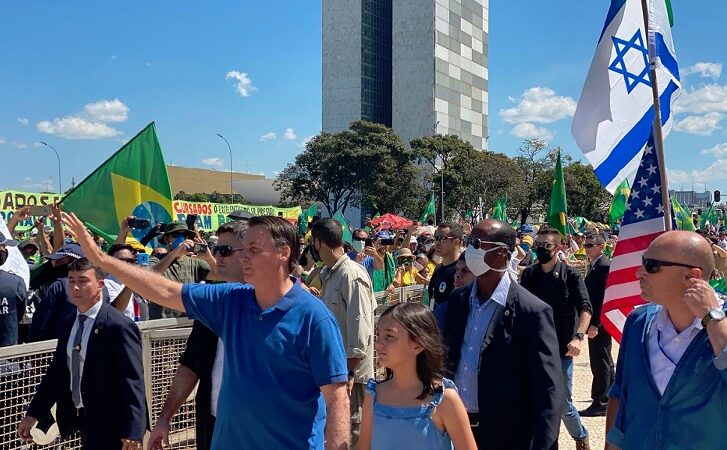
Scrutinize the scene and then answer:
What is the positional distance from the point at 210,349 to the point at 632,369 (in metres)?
2.19

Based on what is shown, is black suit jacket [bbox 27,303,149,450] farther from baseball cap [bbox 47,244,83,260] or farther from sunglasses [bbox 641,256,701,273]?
sunglasses [bbox 641,256,701,273]

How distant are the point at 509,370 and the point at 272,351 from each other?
1.29 meters

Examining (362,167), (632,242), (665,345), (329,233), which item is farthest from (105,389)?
(362,167)

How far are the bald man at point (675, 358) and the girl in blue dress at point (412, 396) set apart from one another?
71 centimetres

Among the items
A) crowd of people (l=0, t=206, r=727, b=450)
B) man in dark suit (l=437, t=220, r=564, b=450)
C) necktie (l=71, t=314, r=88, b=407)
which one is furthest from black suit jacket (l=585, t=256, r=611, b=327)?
necktie (l=71, t=314, r=88, b=407)

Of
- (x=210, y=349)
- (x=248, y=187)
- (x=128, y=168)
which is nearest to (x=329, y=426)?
(x=210, y=349)

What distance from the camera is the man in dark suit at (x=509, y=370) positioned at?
3418 millimetres

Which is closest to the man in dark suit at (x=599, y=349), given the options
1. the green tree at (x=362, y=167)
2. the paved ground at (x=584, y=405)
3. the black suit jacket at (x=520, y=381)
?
the paved ground at (x=584, y=405)

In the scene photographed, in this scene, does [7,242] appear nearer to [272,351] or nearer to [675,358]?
[272,351]

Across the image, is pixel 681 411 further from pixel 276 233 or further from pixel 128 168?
pixel 128 168

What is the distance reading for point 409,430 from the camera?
2.93m

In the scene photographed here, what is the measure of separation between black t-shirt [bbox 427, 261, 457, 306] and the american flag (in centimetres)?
163

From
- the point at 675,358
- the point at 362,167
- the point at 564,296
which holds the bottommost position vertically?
the point at 564,296

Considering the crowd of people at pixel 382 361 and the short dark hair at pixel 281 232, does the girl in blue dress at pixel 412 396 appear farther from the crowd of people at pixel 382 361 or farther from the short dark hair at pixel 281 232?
the short dark hair at pixel 281 232
